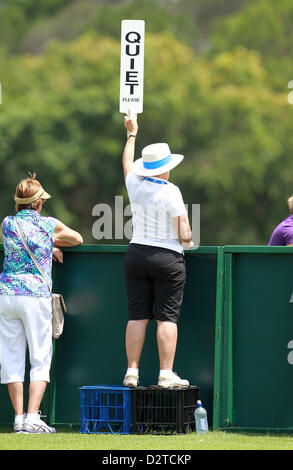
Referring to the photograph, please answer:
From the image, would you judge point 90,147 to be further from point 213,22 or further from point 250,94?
point 213,22

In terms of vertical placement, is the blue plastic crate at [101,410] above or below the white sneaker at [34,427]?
above

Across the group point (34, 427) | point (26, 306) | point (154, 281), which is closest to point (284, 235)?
point (154, 281)

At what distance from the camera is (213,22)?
6319 centimetres

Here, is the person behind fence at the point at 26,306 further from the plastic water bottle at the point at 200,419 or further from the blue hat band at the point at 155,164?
the plastic water bottle at the point at 200,419

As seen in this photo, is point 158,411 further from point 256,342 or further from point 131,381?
point 256,342

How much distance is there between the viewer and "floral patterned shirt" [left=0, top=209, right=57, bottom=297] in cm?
808

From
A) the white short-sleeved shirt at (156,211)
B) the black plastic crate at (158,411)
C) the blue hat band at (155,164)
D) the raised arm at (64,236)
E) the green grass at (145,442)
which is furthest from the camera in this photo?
the raised arm at (64,236)

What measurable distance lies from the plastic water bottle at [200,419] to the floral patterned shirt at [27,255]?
Result: 1445mm

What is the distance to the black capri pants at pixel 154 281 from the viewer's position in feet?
26.4

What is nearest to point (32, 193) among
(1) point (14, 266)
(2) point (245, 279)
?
(1) point (14, 266)

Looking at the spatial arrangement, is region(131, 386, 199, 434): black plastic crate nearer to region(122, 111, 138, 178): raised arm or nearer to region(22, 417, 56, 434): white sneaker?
region(22, 417, 56, 434): white sneaker

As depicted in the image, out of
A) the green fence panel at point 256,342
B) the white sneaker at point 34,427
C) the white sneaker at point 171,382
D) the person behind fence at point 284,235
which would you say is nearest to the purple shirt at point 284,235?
the person behind fence at point 284,235
